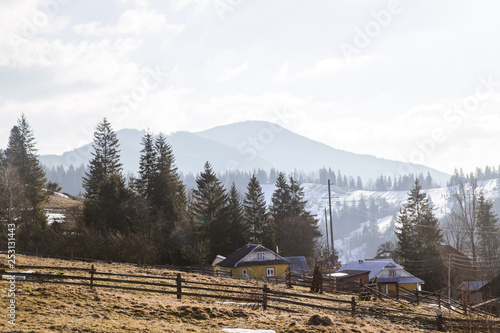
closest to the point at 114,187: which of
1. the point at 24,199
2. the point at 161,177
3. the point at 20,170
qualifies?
the point at 161,177

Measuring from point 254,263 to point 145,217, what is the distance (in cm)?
1596

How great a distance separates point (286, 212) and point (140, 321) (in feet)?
229

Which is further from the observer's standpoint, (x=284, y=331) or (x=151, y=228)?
(x=151, y=228)

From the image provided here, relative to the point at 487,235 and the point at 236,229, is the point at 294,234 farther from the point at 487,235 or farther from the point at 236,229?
the point at 487,235

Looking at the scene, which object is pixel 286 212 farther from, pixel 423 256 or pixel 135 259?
pixel 135 259

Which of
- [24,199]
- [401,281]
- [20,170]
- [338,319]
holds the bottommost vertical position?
[401,281]

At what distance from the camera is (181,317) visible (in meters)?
18.0

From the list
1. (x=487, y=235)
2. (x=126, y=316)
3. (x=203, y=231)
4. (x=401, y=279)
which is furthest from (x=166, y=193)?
(x=487, y=235)

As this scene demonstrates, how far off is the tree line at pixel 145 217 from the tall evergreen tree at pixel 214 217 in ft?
0.52

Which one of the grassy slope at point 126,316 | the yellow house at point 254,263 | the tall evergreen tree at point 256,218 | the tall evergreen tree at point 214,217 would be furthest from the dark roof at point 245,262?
the grassy slope at point 126,316

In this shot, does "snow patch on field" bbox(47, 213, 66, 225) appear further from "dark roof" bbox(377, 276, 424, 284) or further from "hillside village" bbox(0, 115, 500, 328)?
"dark roof" bbox(377, 276, 424, 284)

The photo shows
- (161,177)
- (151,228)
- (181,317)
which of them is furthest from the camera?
(161,177)

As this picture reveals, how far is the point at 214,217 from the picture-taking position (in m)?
73.8

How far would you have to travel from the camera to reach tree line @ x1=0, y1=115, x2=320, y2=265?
58347 mm
